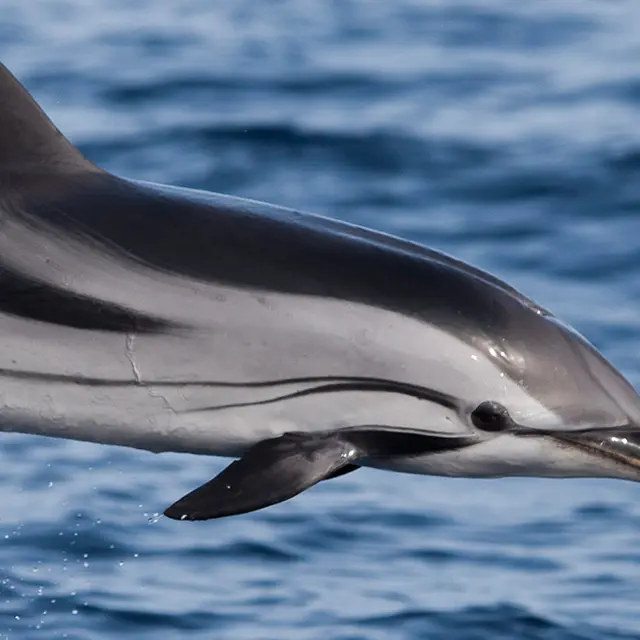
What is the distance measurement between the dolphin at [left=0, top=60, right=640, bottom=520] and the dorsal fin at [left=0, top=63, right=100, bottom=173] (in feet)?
0.85

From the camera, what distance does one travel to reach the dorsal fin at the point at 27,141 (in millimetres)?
5566

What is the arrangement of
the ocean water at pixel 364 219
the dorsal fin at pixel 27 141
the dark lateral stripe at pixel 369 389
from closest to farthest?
1. the dark lateral stripe at pixel 369 389
2. the dorsal fin at pixel 27 141
3. the ocean water at pixel 364 219

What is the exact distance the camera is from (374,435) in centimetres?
521

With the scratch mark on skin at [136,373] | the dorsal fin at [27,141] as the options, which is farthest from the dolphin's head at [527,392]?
the dorsal fin at [27,141]

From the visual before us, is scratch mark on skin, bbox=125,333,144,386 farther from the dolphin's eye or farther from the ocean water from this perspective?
the ocean water

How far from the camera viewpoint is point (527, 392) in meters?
5.20

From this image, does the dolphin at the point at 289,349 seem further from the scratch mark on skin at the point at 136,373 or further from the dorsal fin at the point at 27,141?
the dorsal fin at the point at 27,141

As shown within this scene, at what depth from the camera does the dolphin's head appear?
520cm

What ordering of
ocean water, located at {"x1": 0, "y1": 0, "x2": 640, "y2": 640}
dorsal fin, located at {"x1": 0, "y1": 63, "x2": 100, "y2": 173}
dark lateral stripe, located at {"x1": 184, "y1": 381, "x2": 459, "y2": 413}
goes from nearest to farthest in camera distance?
dark lateral stripe, located at {"x1": 184, "y1": 381, "x2": 459, "y2": 413}, dorsal fin, located at {"x1": 0, "y1": 63, "x2": 100, "y2": 173}, ocean water, located at {"x1": 0, "y1": 0, "x2": 640, "y2": 640}

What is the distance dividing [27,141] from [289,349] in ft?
3.73

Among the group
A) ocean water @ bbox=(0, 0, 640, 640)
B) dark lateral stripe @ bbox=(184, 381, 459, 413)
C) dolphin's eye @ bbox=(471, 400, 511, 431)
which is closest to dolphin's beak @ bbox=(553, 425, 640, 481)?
dolphin's eye @ bbox=(471, 400, 511, 431)

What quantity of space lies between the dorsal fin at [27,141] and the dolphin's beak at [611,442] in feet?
5.48

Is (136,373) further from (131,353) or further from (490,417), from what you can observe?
(490,417)

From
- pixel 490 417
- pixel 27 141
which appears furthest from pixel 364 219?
pixel 490 417
